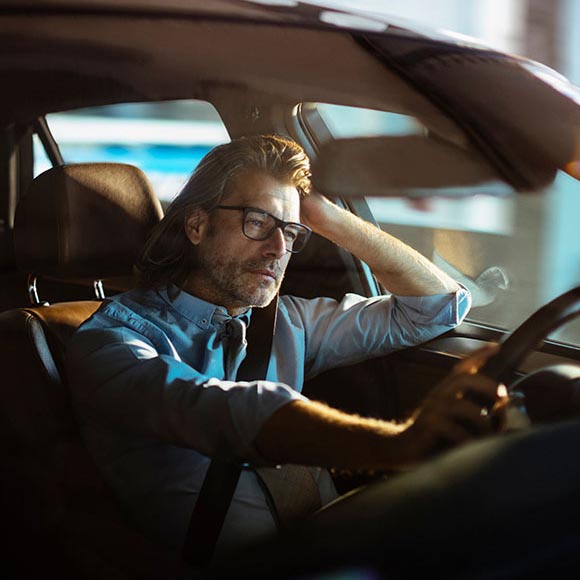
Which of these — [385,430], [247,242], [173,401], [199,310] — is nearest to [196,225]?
[247,242]

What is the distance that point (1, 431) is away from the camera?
4.27 ft

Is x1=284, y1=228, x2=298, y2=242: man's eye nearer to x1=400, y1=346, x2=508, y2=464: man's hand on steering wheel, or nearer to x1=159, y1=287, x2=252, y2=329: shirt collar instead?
x1=159, y1=287, x2=252, y2=329: shirt collar

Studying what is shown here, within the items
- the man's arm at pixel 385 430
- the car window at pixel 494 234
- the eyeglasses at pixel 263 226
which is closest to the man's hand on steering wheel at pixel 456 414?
the man's arm at pixel 385 430

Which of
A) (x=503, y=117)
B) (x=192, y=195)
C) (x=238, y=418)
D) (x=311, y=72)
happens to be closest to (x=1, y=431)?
(x=238, y=418)

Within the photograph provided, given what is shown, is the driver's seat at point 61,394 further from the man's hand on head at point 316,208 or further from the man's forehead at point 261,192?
the man's hand on head at point 316,208

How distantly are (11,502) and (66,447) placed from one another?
108mm

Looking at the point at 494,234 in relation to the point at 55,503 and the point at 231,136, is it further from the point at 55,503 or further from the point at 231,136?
the point at 55,503

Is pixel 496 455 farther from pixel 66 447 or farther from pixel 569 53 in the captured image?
pixel 569 53

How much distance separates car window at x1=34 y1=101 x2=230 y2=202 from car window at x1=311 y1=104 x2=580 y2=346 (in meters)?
0.20

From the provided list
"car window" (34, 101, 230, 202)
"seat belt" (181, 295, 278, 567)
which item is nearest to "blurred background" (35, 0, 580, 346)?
"car window" (34, 101, 230, 202)

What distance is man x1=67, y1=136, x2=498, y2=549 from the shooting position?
50.3 inches

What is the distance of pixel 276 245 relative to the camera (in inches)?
59.8

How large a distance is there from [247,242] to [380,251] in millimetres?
238

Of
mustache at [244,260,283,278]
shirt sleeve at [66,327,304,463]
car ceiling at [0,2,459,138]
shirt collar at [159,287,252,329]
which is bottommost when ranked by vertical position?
shirt sleeve at [66,327,304,463]
